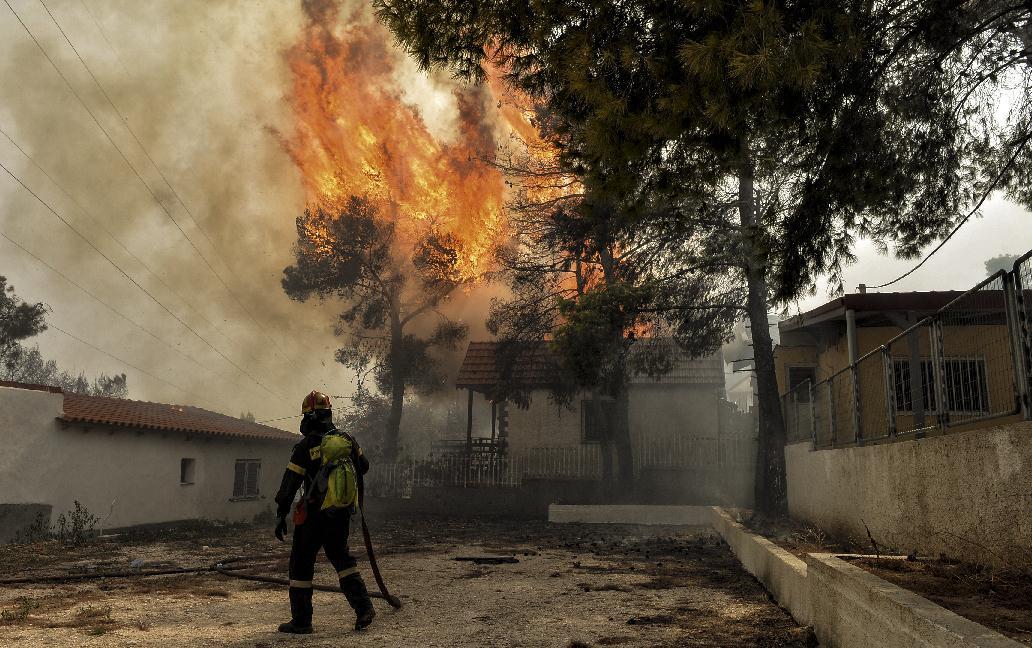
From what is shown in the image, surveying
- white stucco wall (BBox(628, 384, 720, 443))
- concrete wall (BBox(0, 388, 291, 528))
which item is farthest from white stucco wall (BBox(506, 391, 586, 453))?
concrete wall (BBox(0, 388, 291, 528))

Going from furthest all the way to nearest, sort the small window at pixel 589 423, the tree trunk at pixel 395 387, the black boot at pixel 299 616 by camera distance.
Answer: the tree trunk at pixel 395 387 → the small window at pixel 589 423 → the black boot at pixel 299 616

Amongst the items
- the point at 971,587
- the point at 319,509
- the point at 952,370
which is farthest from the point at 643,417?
the point at 971,587

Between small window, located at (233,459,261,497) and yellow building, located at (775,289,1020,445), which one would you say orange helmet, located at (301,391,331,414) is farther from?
small window, located at (233,459,261,497)

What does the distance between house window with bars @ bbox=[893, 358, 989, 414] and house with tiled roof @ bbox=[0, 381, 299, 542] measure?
Result: 16.0 m

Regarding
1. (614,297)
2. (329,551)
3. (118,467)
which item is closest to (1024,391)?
(329,551)

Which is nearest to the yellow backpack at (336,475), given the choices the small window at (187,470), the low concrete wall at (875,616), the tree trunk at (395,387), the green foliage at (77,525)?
the low concrete wall at (875,616)

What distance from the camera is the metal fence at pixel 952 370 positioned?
489 cm

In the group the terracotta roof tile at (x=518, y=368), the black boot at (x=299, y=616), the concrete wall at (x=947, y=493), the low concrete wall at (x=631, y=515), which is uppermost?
the terracotta roof tile at (x=518, y=368)

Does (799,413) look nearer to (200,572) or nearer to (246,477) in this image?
(200,572)

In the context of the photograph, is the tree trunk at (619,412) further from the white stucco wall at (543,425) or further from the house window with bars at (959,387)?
the house window with bars at (959,387)

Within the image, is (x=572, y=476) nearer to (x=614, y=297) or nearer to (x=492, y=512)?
(x=492, y=512)

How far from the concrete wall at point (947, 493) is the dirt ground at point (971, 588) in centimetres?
16

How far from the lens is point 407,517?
73.9ft

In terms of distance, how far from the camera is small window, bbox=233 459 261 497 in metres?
23.2
